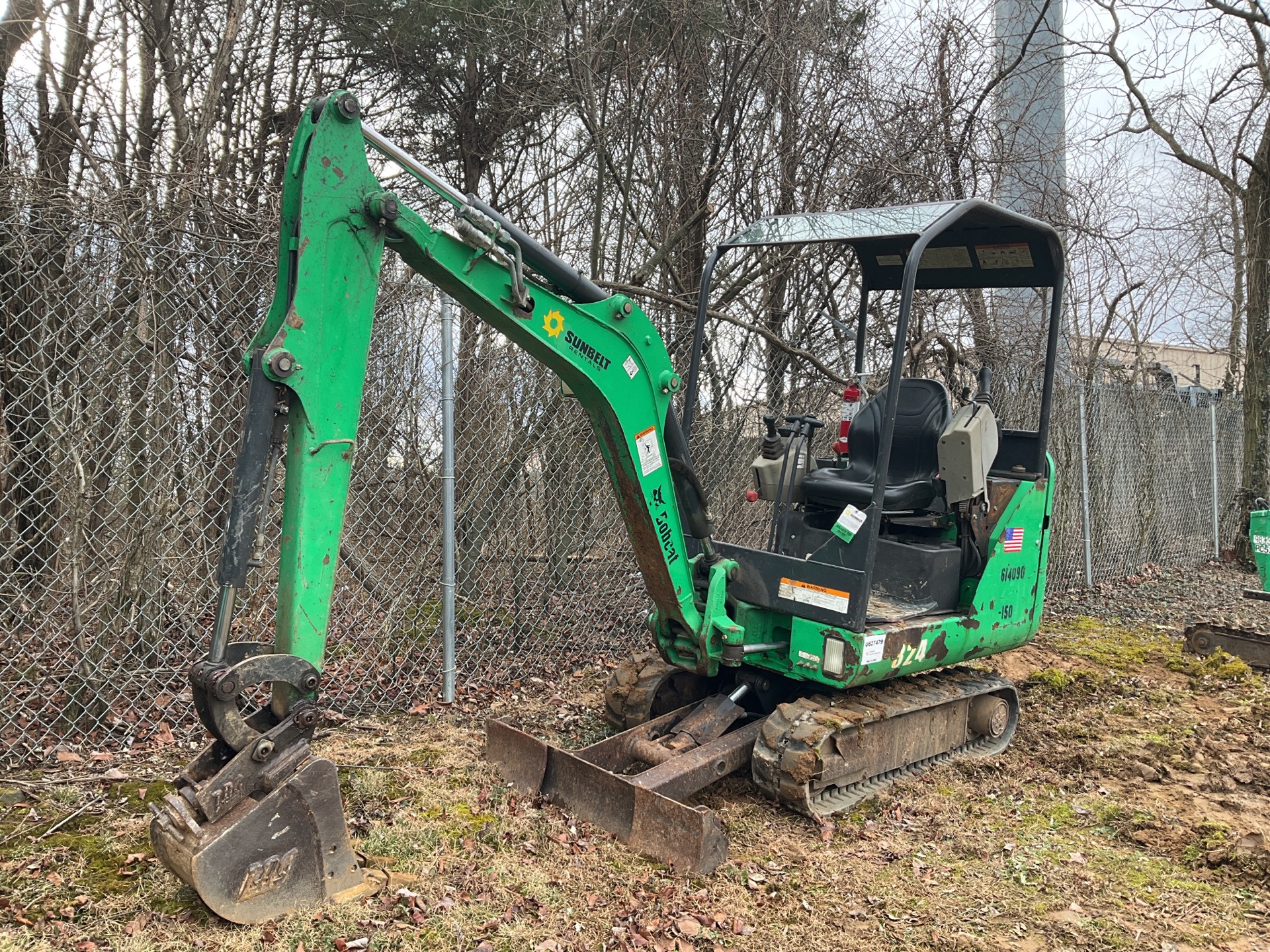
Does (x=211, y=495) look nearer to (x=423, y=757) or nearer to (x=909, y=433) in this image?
(x=423, y=757)

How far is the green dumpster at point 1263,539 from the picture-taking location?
8.77 m

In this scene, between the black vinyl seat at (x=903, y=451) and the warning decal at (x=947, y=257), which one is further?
the warning decal at (x=947, y=257)

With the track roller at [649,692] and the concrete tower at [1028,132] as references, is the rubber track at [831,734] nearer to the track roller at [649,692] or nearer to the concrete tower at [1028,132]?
the track roller at [649,692]

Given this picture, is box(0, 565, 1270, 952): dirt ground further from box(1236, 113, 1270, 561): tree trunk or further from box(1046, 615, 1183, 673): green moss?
box(1236, 113, 1270, 561): tree trunk

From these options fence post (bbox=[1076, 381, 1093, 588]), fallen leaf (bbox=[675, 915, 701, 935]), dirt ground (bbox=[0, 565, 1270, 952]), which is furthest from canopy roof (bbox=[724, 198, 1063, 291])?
fence post (bbox=[1076, 381, 1093, 588])

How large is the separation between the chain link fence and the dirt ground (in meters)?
0.49

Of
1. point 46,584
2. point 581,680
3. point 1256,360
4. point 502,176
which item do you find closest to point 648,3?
point 502,176

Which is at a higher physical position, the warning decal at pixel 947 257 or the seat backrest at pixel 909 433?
the warning decal at pixel 947 257

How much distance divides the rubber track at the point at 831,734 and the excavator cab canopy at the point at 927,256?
0.99 meters

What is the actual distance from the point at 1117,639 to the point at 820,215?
5057mm

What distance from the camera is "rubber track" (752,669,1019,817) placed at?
13.7ft

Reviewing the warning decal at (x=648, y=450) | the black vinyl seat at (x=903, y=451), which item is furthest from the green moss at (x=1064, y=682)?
the warning decal at (x=648, y=450)

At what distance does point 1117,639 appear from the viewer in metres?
7.95

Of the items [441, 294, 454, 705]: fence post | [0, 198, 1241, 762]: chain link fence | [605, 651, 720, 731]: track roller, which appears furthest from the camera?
[441, 294, 454, 705]: fence post
